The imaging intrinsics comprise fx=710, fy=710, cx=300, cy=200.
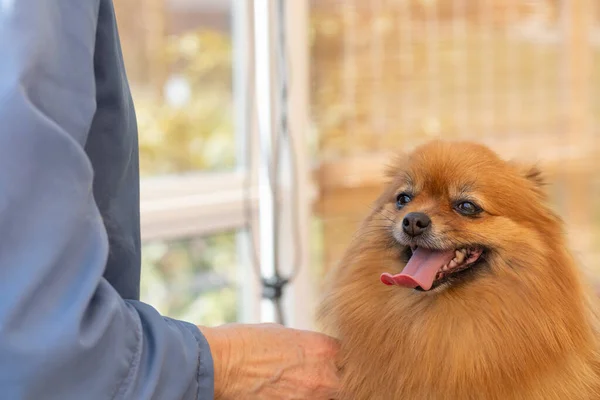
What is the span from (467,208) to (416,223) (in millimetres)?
102

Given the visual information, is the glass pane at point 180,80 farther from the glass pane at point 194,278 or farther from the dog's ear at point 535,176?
the dog's ear at point 535,176

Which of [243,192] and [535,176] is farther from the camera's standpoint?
[243,192]

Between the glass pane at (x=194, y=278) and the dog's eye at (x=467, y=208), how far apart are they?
1236mm

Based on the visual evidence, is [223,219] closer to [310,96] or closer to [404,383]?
[310,96]

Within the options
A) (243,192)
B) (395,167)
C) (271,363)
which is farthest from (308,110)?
(271,363)

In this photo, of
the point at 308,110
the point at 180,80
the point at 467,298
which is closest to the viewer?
the point at 467,298

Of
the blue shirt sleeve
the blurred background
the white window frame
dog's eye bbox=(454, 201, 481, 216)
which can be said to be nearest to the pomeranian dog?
dog's eye bbox=(454, 201, 481, 216)

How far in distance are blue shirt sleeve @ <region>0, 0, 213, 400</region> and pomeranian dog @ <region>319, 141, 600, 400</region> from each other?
48cm

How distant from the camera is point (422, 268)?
1157 millimetres

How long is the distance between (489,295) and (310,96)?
155cm

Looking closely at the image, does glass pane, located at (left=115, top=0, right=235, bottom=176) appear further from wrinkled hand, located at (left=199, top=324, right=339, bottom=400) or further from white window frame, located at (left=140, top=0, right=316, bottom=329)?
wrinkled hand, located at (left=199, top=324, right=339, bottom=400)

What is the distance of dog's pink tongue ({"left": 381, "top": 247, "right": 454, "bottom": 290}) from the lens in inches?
43.3

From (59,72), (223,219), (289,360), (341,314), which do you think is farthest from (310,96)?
(59,72)

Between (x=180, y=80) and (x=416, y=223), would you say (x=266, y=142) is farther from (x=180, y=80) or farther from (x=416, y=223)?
(x=416, y=223)
